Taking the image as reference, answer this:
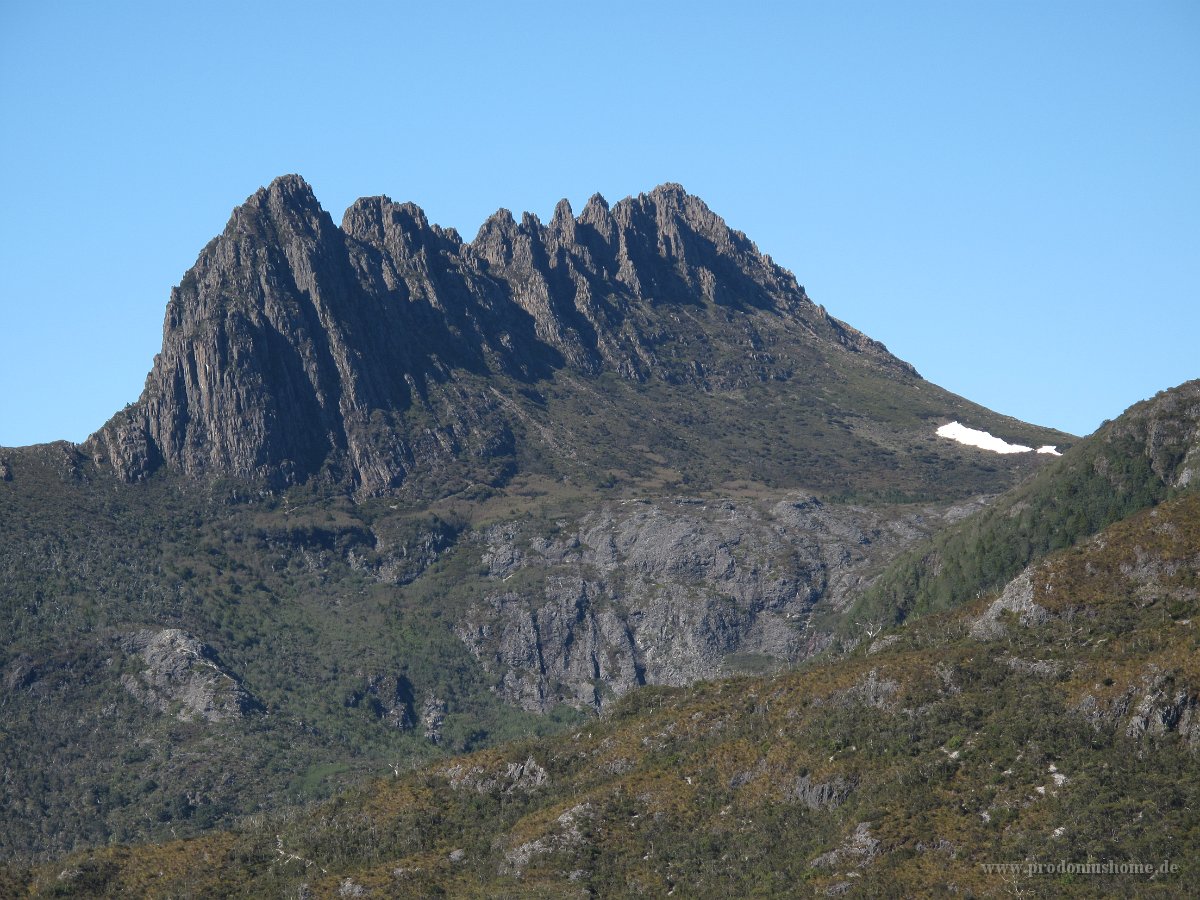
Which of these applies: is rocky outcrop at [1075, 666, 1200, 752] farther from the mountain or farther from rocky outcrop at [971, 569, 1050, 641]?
rocky outcrop at [971, 569, 1050, 641]

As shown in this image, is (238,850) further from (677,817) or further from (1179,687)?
(1179,687)

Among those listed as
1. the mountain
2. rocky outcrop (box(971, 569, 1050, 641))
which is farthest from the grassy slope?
rocky outcrop (box(971, 569, 1050, 641))

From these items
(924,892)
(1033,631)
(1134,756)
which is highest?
(1033,631)

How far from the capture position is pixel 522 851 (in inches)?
6905

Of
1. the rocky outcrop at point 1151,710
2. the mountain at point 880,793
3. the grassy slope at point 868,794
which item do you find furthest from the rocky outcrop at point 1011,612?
the rocky outcrop at point 1151,710

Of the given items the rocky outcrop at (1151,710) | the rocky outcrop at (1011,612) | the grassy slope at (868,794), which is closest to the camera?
the grassy slope at (868,794)

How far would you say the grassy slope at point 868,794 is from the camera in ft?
484

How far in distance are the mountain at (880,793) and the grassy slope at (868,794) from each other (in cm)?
27

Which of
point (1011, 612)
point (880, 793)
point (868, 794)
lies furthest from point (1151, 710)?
point (1011, 612)

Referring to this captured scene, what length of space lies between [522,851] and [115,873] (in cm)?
4953

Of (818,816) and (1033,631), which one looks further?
(1033,631)

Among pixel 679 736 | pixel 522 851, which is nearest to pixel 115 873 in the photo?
pixel 522 851

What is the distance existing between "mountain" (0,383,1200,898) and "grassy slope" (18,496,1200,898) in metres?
0.27

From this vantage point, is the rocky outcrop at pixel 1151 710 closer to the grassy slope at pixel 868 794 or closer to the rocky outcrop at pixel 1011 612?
the grassy slope at pixel 868 794
